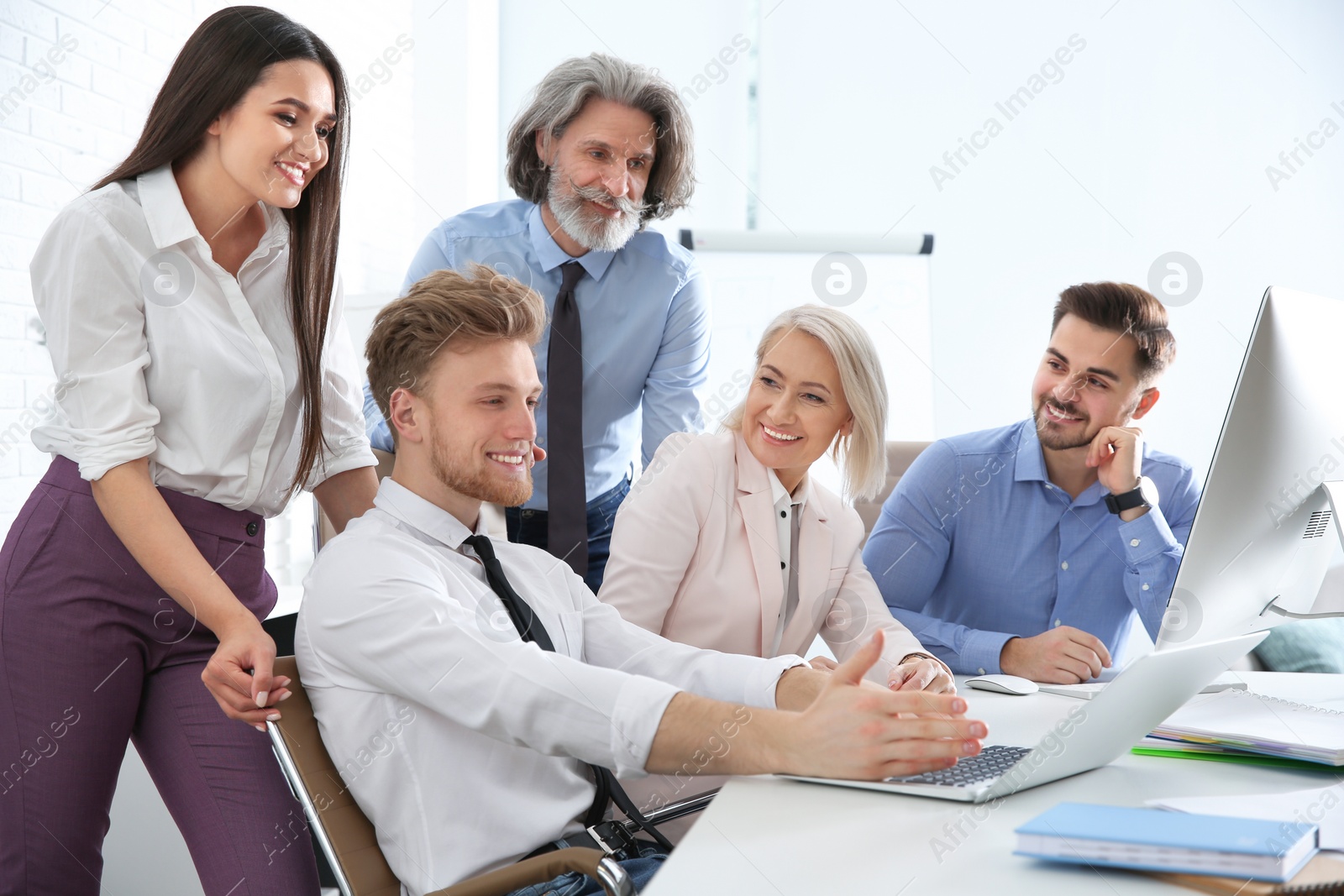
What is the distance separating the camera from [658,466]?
6.47 ft

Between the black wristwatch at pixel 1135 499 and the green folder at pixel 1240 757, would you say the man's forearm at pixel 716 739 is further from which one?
the black wristwatch at pixel 1135 499

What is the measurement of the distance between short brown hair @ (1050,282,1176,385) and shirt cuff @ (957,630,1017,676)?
2.41 ft

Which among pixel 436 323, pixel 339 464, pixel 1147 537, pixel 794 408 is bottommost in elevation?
pixel 1147 537

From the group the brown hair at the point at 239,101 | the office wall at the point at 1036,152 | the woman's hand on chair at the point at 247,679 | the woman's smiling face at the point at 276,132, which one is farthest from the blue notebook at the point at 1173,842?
the office wall at the point at 1036,152

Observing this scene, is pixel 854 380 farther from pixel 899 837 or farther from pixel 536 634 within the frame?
pixel 899 837

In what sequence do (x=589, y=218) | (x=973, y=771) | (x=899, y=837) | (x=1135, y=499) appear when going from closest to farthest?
1. (x=899, y=837)
2. (x=973, y=771)
3. (x=1135, y=499)
4. (x=589, y=218)

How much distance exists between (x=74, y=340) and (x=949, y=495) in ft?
5.12

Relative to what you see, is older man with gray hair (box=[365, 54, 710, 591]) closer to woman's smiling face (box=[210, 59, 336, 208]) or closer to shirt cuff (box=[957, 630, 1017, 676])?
woman's smiling face (box=[210, 59, 336, 208])

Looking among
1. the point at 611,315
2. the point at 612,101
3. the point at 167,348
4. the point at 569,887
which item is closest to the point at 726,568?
the point at 611,315

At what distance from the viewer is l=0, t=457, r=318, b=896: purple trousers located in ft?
4.31

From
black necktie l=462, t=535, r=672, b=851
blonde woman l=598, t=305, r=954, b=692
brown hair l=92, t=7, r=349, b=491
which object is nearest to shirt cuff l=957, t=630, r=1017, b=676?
blonde woman l=598, t=305, r=954, b=692

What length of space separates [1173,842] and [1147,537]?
1304 millimetres

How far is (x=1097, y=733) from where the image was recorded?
95 cm

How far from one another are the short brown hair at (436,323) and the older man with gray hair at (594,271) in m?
0.73
